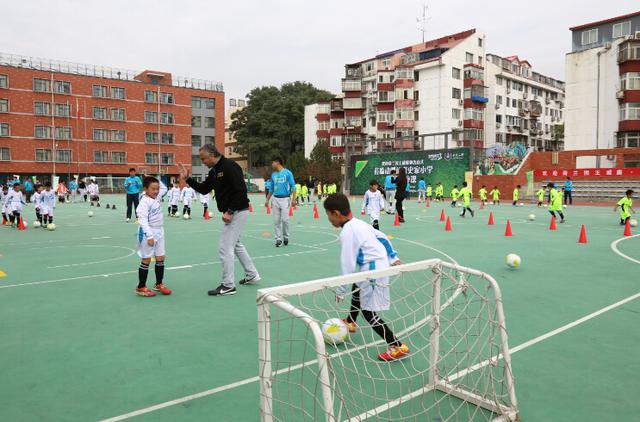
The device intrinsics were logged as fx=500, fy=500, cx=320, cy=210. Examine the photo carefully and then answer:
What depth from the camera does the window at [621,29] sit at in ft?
139

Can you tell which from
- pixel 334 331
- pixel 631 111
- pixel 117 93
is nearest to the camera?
pixel 334 331

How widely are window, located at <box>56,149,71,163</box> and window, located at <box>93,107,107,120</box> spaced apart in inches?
208

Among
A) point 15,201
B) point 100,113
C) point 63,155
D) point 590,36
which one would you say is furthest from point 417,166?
point 63,155

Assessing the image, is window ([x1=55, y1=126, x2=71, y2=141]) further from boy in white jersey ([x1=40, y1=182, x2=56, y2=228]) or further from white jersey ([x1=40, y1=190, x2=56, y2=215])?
white jersey ([x1=40, y1=190, x2=56, y2=215])

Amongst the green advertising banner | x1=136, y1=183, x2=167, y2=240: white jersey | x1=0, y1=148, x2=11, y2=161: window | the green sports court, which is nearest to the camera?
the green sports court

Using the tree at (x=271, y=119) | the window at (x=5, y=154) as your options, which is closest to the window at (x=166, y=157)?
the tree at (x=271, y=119)

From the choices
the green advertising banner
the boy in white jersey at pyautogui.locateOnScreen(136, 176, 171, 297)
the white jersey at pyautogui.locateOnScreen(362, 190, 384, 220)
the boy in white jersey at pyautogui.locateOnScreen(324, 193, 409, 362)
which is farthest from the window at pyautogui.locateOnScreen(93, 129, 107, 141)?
the boy in white jersey at pyautogui.locateOnScreen(324, 193, 409, 362)

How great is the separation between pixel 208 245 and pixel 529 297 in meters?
7.84

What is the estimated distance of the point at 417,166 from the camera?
4162cm

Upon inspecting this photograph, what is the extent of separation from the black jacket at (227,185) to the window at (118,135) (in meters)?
59.8

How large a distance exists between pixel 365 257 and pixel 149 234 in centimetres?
359

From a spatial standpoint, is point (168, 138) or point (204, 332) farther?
point (168, 138)

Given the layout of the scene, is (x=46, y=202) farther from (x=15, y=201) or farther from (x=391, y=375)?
(x=391, y=375)

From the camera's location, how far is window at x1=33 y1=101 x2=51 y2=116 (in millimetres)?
56688
